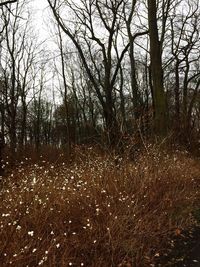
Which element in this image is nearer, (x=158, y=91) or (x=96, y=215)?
(x=96, y=215)

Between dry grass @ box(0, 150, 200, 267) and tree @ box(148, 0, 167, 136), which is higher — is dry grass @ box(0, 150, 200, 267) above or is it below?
below

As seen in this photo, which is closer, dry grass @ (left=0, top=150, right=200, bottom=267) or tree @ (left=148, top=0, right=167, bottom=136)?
dry grass @ (left=0, top=150, right=200, bottom=267)

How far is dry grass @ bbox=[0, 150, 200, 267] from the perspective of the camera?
207 inches

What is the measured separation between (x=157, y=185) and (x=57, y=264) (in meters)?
4.31

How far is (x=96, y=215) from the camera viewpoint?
257 inches

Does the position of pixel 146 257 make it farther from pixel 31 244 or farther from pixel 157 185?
pixel 157 185

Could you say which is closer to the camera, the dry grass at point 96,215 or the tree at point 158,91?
the dry grass at point 96,215

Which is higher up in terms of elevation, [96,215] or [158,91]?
[158,91]

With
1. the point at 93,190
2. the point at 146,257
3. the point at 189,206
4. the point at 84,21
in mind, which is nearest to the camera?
the point at 146,257

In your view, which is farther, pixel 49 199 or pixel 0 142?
pixel 0 142

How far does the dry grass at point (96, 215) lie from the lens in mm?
5266

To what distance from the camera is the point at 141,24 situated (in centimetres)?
2572

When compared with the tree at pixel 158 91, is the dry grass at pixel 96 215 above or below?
below

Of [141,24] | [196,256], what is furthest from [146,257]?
[141,24]
